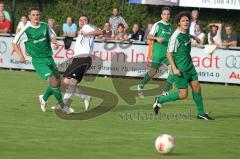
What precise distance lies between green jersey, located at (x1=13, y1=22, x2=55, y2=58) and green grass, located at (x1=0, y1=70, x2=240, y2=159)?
1.21m

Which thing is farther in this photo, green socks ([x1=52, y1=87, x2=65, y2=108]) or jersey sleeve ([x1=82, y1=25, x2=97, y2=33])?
jersey sleeve ([x1=82, y1=25, x2=97, y2=33])

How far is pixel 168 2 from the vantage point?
31.3 m

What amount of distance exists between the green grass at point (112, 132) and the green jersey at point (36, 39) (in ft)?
3.96

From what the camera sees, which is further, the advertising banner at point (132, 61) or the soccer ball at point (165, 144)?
the advertising banner at point (132, 61)

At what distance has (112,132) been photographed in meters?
14.0

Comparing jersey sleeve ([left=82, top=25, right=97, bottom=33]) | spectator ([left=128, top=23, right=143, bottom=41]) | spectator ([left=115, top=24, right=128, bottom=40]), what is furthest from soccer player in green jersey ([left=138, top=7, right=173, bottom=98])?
spectator ([left=128, top=23, right=143, bottom=41])

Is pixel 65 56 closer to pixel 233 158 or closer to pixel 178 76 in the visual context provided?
pixel 178 76

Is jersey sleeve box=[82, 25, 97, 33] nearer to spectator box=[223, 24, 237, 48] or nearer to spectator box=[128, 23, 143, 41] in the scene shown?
spectator box=[223, 24, 237, 48]

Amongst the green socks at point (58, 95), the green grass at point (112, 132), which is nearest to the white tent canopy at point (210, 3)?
the green grass at point (112, 132)

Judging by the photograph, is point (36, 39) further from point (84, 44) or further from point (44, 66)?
point (84, 44)

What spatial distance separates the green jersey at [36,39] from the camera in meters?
16.9

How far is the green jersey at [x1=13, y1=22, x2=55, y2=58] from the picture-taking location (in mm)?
16922

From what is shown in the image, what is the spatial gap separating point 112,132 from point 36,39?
12.3 feet

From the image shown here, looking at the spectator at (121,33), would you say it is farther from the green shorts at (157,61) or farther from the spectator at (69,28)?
the green shorts at (157,61)
